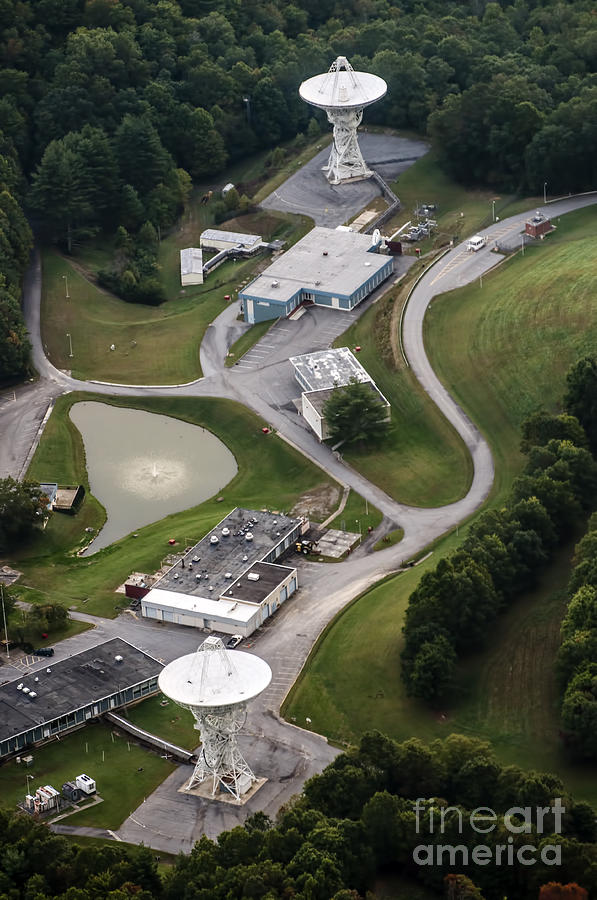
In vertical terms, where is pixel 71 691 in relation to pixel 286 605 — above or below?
above

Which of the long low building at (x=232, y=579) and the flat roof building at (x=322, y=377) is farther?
the flat roof building at (x=322, y=377)

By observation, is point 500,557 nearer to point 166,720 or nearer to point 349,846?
point 166,720

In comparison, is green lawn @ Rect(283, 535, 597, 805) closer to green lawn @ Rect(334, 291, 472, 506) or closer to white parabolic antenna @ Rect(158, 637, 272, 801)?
white parabolic antenna @ Rect(158, 637, 272, 801)

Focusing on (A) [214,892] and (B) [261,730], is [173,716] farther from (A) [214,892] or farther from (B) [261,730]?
(A) [214,892]

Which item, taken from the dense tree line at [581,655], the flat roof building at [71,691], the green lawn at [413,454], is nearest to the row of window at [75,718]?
the flat roof building at [71,691]

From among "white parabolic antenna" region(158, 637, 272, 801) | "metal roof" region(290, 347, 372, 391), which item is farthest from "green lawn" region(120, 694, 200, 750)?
"metal roof" region(290, 347, 372, 391)

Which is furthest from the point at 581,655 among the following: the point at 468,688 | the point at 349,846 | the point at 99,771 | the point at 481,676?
the point at 99,771

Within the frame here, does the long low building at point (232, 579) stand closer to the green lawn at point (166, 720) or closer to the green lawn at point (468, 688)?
the green lawn at point (468, 688)
